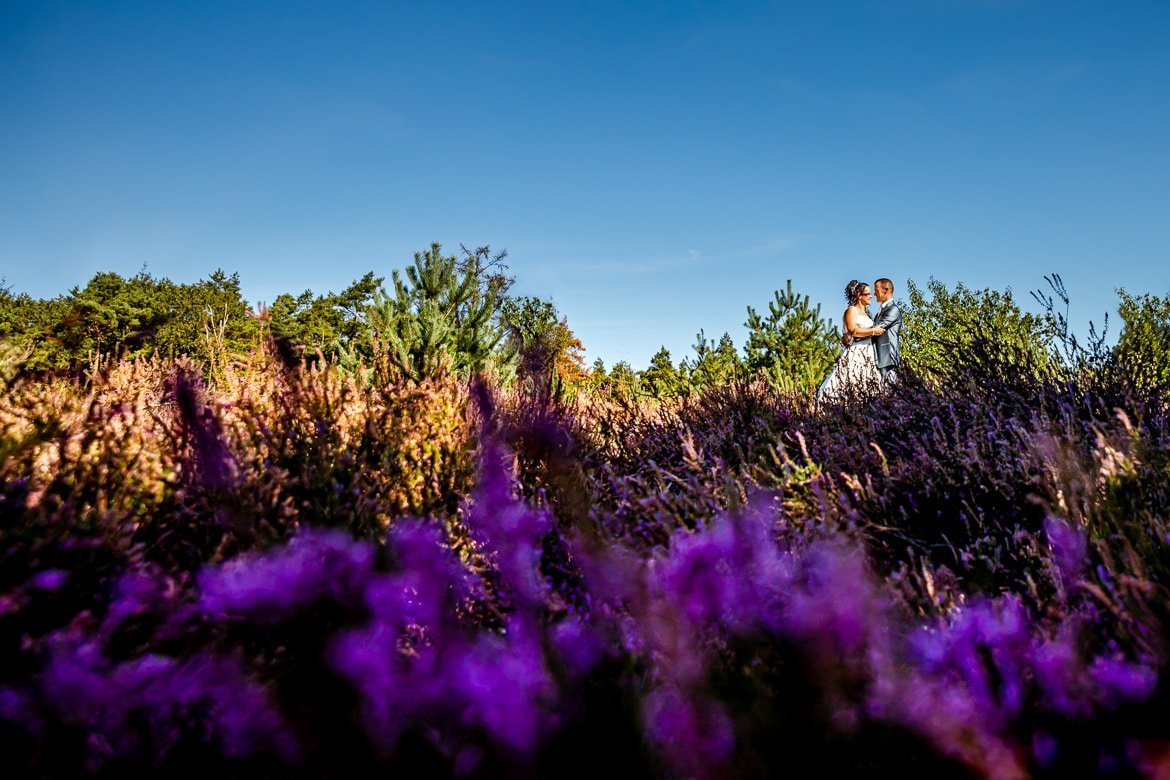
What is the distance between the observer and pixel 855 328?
7.62 meters

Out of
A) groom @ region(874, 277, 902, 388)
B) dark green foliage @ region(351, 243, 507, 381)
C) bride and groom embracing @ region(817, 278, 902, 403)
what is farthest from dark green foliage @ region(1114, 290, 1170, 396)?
dark green foliage @ region(351, 243, 507, 381)

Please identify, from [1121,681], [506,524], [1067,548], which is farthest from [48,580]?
[1067,548]

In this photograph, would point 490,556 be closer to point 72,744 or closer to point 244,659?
point 244,659

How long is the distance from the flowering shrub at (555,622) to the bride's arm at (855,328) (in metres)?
5.01

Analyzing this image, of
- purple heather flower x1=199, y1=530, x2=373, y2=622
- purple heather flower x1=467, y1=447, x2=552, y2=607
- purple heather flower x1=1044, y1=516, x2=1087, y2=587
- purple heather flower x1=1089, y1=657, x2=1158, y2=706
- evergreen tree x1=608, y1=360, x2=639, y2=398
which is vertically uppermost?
evergreen tree x1=608, y1=360, x2=639, y2=398

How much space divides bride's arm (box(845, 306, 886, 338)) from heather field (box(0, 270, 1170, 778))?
478 centimetres

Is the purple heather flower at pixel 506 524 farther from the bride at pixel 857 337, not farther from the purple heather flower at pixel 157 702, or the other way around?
the bride at pixel 857 337

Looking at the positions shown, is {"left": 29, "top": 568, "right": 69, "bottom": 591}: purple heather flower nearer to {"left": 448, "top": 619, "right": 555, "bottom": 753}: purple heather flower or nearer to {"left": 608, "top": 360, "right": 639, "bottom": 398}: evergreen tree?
{"left": 448, "top": 619, "right": 555, "bottom": 753}: purple heather flower

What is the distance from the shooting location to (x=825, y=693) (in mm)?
1156

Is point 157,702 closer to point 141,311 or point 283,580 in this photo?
point 283,580

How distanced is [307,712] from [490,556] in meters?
1.06

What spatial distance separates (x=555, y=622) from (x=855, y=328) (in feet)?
22.9

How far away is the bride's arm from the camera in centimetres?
739

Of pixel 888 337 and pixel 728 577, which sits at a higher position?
pixel 888 337
